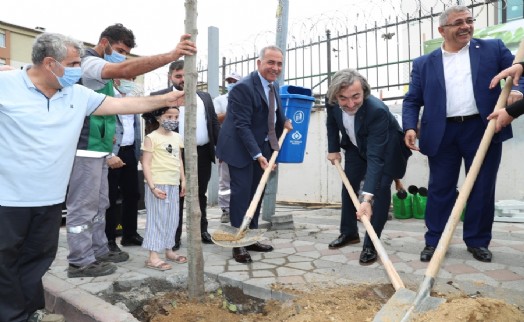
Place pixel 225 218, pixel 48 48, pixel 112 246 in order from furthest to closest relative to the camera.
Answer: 1. pixel 225 218
2. pixel 112 246
3. pixel 48 48

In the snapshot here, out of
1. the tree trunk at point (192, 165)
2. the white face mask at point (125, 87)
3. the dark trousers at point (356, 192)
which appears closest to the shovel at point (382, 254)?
the dark trousers at point (356, 192)

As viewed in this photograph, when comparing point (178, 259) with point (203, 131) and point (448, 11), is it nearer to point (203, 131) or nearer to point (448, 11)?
point (203, 131)

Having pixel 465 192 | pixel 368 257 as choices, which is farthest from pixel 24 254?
Result: pixel 465 192

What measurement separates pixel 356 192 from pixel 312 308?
1.81 metres

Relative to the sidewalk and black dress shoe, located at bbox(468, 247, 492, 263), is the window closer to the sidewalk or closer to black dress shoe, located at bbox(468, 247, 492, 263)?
the sidewalk

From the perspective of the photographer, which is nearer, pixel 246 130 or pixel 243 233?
pixel 243 233

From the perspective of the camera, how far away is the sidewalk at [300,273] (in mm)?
2689

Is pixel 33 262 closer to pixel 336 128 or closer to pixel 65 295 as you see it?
pixel 65 295

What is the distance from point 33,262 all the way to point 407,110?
3.14 metres

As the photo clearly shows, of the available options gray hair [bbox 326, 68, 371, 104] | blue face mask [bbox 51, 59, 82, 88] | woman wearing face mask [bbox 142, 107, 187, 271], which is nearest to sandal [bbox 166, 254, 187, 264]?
woman wearing face mask [bbox 142, 107, 187, 271]

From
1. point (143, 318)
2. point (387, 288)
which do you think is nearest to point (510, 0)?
point (387, 288)

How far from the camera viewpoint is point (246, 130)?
148 inches

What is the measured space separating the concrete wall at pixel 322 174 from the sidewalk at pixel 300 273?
1.44 metres

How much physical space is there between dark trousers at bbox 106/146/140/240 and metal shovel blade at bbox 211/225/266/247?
1169mm
